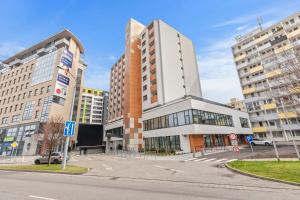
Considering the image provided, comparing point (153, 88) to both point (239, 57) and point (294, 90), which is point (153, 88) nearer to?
point (294, 90)

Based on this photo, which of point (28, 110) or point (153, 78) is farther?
point (28, 110)

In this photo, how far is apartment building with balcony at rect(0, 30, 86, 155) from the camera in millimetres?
46844

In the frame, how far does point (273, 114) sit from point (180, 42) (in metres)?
34.3

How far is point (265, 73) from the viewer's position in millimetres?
50594

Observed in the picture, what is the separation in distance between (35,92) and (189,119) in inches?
1915

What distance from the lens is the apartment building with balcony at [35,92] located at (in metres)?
46.8

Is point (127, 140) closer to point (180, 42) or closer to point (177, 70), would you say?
point (177, 70)

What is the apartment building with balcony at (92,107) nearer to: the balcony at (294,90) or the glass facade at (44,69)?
the glass facade at (44,69)

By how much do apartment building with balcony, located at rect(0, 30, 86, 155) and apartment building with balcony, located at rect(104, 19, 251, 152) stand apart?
18042 mm

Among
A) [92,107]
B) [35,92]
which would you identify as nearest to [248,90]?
[35,92]

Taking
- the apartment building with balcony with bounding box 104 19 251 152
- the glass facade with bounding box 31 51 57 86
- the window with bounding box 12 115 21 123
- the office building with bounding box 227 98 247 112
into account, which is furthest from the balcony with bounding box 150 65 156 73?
the office building with bounding box 227 98 247 112

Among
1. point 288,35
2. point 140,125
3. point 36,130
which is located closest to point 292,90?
point 140,125

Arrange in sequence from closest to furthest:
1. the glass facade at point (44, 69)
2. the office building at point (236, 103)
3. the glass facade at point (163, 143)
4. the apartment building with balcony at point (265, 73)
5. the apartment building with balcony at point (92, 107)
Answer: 1. the glass facade at point (163, 143)
2. the apartment building with balcony at point (265, 73)
3. the glass facade at point (44, 69)
4. the office building at point (236, 103)
5. the apartment building with balcony at point (92, 107)

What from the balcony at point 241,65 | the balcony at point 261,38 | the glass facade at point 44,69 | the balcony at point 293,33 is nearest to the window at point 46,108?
the glass facade at point 44,69
